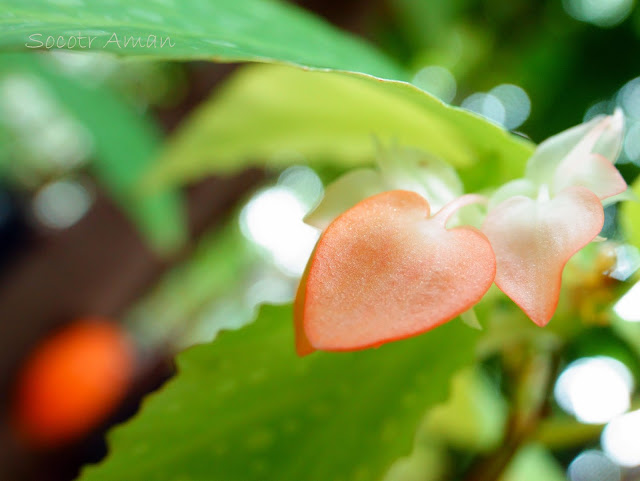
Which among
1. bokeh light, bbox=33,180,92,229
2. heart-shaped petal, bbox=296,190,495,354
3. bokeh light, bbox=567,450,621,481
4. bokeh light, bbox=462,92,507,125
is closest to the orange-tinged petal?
heart-shaped petal, bbox=296,190,495,354

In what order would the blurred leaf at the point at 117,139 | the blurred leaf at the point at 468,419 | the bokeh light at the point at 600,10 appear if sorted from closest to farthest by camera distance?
1. the blurred leaf at the point at 468,419
2. the blurred leaf at the point at 117,139
3. the bokeh light at the point at 600,10

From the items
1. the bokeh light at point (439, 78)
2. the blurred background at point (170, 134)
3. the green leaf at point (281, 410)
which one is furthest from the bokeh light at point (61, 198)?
the green leaf at point (281, 410)

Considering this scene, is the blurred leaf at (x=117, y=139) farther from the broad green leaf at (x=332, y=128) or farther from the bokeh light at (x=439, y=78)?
the bokeh light at (x=439, y=78)

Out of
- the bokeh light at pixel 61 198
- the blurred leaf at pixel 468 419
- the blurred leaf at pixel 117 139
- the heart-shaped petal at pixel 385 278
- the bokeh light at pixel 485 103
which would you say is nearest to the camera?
the heart-shaped petal at pixel 385 278

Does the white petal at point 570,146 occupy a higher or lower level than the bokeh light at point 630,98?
higher

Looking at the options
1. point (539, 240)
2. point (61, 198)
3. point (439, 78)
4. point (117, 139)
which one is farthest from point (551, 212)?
point (61, 198)

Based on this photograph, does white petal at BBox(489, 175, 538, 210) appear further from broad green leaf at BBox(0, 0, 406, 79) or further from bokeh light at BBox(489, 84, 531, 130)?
bokeh light at BBox(489, 84, 531, 130)
